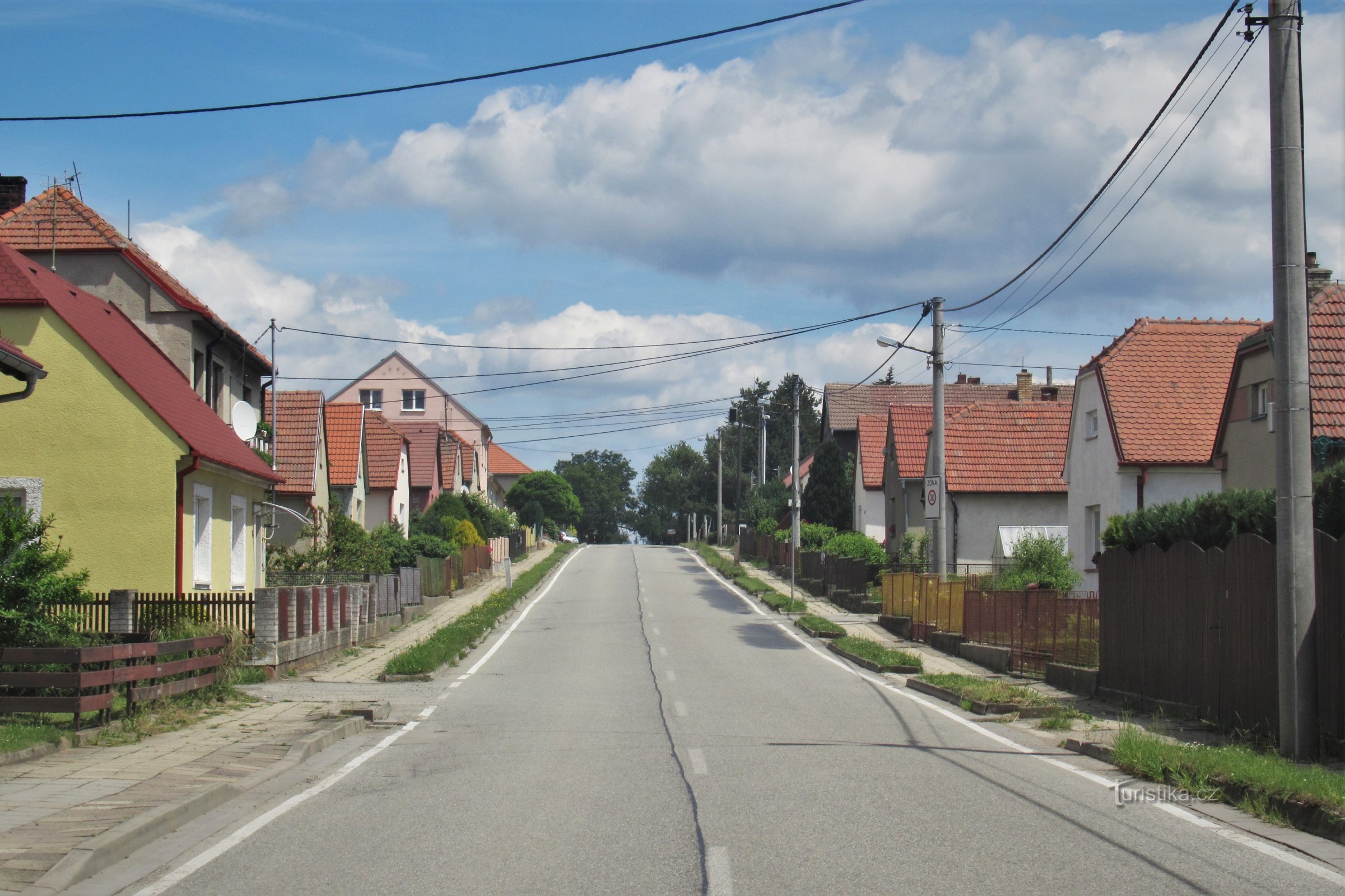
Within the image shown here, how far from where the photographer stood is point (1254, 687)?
1166 centimetres

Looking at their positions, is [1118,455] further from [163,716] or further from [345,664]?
[163,716]

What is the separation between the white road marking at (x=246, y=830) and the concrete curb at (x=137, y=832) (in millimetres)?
424

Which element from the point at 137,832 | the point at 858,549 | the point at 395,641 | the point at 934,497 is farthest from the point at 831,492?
the point at 137,832

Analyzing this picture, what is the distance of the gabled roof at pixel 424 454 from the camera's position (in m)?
61.9

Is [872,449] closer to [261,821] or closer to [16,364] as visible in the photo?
[16,364]

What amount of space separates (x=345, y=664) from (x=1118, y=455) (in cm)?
1868

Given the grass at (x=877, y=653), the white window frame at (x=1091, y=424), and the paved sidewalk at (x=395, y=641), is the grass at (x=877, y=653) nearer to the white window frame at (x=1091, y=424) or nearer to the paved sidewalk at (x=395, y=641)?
the paved sidewalk at (x=395, y=641)

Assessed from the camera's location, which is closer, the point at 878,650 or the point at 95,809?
the point at 95,809

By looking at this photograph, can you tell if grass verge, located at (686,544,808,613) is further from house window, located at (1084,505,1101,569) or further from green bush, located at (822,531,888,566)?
house window, located at (1084,505,1101,569)

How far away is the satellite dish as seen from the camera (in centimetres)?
2688

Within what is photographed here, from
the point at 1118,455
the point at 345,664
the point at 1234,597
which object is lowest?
the point at 345,664

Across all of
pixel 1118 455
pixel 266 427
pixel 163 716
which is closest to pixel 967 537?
pixel 1118 455

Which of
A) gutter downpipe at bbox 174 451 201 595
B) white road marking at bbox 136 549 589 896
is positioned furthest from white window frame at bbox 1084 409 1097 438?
gutter downpipe at bbox 174 451 201 595

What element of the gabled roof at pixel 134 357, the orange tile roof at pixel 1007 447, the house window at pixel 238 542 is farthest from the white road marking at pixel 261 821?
the orange tile roof at pixel 1007 447
